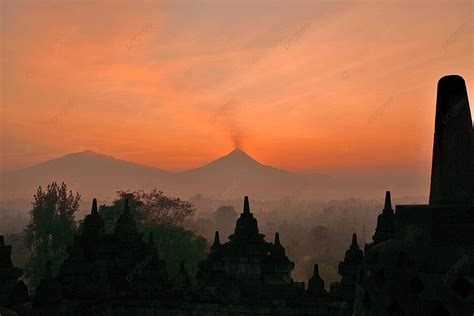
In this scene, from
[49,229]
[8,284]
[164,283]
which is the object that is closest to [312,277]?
[164,283]

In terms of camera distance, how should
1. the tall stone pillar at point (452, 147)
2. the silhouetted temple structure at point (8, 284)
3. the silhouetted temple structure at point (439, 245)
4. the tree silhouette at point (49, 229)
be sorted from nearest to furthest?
the silhouetted temple structure at point (439, 245) → the tall stone pillar at point (452, 147) → the silhouetted temple structure at point (8, 284) → the tree silhouette at point (49, 229)

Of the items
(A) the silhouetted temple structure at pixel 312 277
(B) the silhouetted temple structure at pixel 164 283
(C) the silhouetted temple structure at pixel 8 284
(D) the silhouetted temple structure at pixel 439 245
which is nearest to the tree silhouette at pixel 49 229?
(B) the silhouetted temple structure at pixel 164 283

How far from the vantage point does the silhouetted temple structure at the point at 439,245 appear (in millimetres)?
7184

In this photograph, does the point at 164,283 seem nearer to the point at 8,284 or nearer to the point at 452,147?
the point at 8,284

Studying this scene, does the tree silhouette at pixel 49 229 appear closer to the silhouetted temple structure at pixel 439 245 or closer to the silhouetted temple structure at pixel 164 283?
the silhouetted temple structure at pixel 164 283

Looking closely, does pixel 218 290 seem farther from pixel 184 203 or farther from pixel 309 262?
pixel 309 262

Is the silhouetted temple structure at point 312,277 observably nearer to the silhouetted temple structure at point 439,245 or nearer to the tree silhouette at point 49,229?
the silhouetted temple structure at point 439,245

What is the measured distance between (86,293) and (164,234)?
1137 inches

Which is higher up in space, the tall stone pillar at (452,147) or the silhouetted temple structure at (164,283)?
the tall stone pillar at (452,147)

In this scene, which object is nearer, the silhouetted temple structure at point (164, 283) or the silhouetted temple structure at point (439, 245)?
the silhouetted temple structure at point (439, 245)

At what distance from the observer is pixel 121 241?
65.5 ft

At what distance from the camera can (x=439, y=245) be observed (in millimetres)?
7500

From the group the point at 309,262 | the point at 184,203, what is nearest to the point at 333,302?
the point at 184,203

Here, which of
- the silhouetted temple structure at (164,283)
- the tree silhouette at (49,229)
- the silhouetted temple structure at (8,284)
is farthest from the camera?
the tree silhouette at (49,229)
